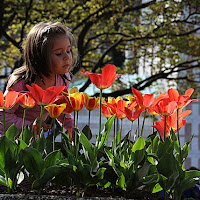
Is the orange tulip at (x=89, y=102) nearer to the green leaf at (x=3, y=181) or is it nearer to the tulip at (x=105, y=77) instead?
the tulip at (x=105, y=77)

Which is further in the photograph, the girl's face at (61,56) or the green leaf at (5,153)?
the girl's face at (61,56)

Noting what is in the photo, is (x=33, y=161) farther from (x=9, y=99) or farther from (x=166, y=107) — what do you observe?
(x=166, y=107)

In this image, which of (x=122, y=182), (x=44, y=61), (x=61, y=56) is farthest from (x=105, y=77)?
(x=44, y=61)

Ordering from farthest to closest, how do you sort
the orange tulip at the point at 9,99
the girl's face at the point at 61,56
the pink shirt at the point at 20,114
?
the girl's face at the point at 61,56 < the pink shirt at the point at 20,114 < the orange tulip at the point at 9,99

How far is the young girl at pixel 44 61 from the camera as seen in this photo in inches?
44.9

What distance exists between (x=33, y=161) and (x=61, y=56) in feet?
1.80

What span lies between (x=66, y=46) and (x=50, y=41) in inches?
2.6

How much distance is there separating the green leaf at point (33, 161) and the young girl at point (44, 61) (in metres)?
0.42

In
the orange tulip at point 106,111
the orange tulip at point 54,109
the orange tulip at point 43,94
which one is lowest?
the orange tulip at point 106,111

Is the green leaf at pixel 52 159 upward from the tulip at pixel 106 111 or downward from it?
downward

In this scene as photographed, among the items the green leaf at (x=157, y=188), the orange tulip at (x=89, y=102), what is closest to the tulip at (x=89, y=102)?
the orange tulip at (x=89, y=102)

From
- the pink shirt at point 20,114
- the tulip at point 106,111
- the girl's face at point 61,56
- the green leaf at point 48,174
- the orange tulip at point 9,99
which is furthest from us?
the girl's face at point 61,56

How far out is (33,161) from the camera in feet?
2.11

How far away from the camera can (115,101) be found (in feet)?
2.83
